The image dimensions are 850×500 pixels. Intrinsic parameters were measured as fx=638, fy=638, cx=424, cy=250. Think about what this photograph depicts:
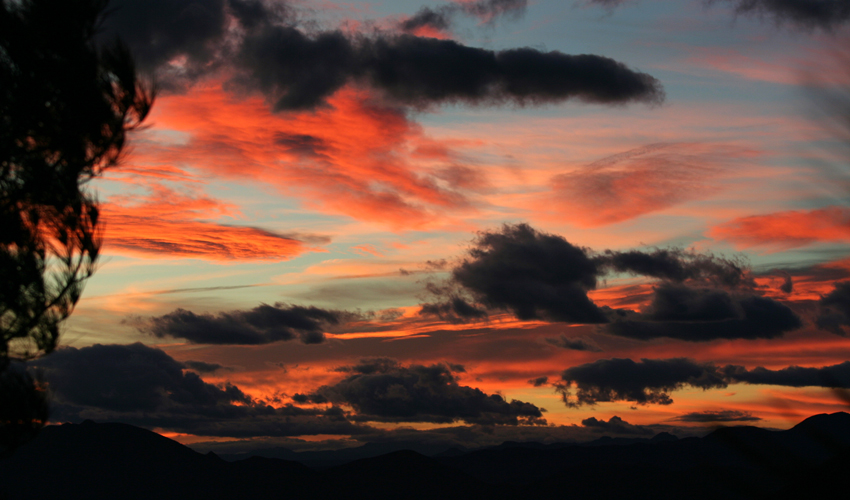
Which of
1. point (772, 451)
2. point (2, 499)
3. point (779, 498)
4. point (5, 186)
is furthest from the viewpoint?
point (2, 499)

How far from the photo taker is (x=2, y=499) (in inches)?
651

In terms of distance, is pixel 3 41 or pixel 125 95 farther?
pixel 125 95

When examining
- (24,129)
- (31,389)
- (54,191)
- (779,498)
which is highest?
(24,129)

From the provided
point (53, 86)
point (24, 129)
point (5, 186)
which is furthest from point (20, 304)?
point (53, 86)

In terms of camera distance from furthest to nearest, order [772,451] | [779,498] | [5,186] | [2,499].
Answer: [2,499] → [5,186] → [779,498] → [772,451]

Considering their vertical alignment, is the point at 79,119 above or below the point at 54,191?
above

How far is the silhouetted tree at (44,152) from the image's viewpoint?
15594mm

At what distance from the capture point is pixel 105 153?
17.0 m

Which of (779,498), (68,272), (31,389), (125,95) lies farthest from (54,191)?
(779,498)

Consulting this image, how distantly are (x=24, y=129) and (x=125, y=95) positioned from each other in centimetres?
268

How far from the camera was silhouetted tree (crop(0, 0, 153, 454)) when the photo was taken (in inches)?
614

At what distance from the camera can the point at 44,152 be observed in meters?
16.1

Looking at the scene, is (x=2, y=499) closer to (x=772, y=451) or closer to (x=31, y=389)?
(x=31, y=389)

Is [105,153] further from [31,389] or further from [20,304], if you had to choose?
[31,389]
